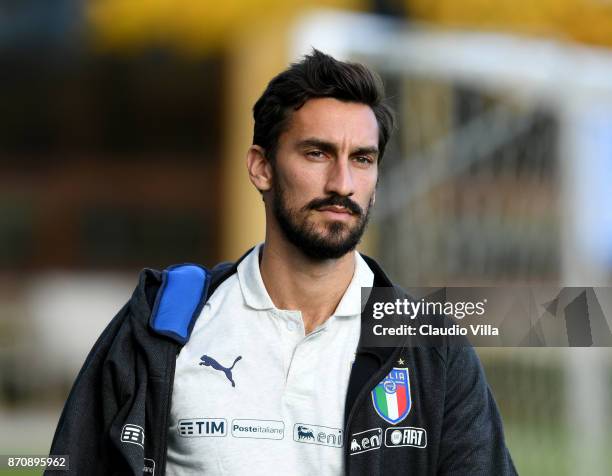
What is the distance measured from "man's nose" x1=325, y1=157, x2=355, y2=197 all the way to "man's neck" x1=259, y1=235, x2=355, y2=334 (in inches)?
8.2

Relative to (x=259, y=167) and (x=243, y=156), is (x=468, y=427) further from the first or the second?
(x=243, y=156)

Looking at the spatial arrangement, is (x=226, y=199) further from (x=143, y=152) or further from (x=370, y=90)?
(x=370, y=90)

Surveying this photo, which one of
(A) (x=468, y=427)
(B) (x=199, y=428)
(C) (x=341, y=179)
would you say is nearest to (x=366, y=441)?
(A) (x=468, y=427)

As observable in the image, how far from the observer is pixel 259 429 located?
10.7ft

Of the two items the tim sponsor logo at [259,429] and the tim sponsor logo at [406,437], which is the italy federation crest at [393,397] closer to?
the tim sponsor logo at [406,437]

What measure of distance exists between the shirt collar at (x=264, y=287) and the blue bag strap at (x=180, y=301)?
10 centimetres

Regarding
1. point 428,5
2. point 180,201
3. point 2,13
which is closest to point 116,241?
point 180,201

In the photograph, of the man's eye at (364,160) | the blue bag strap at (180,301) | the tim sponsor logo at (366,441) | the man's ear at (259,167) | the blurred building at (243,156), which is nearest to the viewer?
the tim sponsor logo at (366,441)

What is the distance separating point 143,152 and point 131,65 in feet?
5.36

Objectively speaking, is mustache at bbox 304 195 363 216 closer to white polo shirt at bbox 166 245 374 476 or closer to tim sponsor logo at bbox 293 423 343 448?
white polo shirt at bbox 166 245 374 476

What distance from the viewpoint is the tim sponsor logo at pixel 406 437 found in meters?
3.22

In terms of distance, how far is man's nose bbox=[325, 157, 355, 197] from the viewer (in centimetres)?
333

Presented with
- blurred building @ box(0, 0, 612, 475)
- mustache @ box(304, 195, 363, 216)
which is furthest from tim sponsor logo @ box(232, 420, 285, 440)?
blurred building @ box(0, 0, 612, 475)

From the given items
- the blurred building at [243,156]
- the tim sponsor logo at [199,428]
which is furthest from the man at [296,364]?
the blurred building at [243,156]
